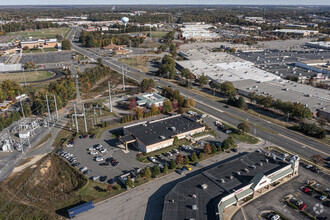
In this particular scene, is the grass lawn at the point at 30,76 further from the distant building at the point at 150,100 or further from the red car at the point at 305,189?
the red car at the point at 305,189

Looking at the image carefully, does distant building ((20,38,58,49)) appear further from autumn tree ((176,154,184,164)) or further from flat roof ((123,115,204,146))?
autumn tree ((176,154,184,164))

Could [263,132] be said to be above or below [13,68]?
below

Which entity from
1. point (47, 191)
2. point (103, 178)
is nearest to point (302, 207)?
point (103, 178)

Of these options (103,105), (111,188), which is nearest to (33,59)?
(103,105)

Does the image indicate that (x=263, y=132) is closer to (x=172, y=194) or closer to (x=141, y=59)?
(x=172, y=194)

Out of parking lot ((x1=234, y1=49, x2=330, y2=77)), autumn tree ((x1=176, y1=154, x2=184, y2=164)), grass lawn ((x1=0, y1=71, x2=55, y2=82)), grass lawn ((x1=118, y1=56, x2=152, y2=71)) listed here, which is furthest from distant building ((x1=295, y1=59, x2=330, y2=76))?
grass lawn ((x1=0, y1=71, x2=55, y2=82))

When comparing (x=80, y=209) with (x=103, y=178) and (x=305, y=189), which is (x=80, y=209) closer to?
(x=103, y=178)
